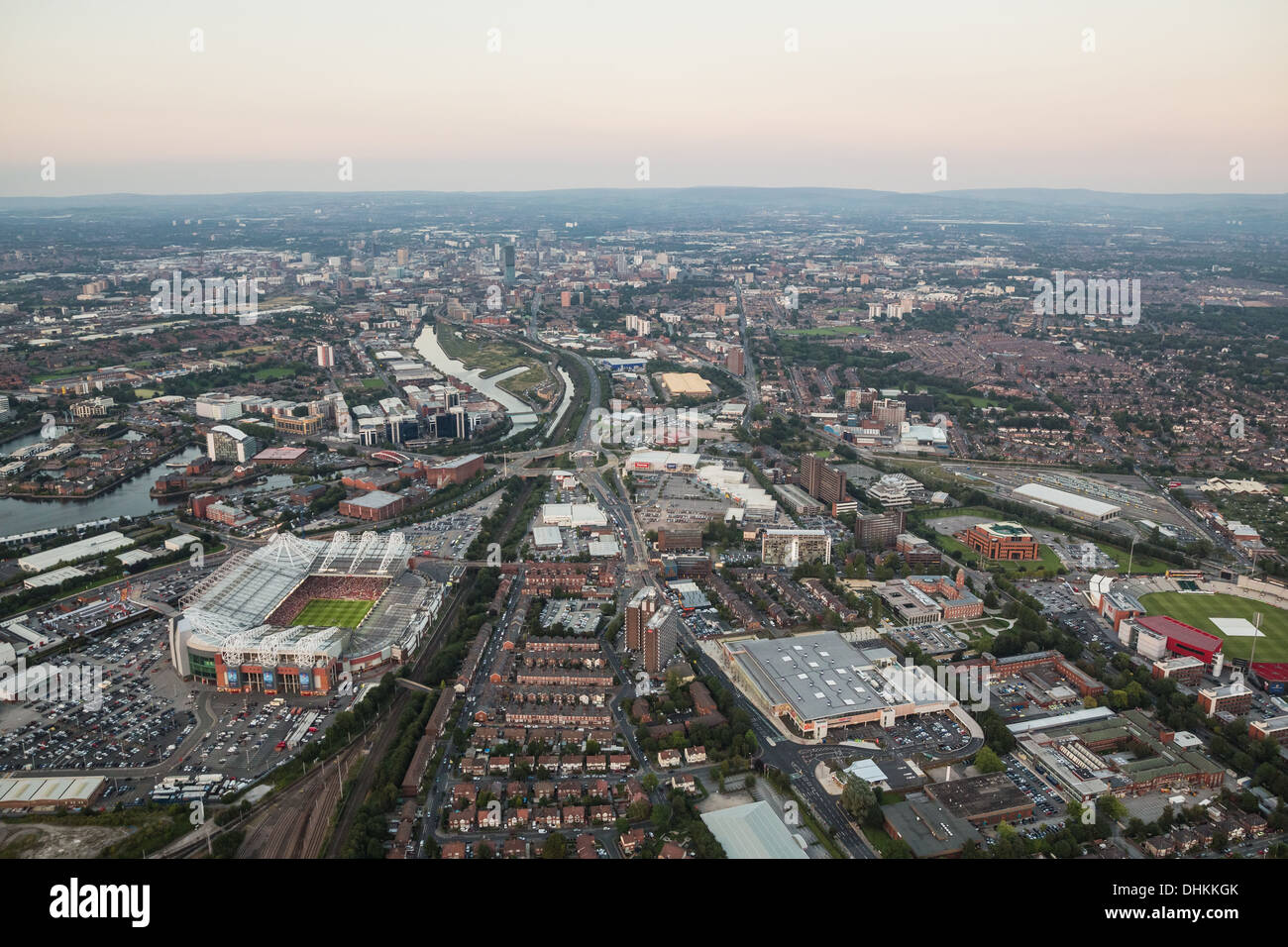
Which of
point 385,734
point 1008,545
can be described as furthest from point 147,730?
point 1008,545

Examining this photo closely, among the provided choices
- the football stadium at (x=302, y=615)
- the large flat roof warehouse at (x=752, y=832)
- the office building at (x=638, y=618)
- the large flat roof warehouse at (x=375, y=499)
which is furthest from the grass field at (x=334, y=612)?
the large flat roof warehouse at (x=752, y=832)

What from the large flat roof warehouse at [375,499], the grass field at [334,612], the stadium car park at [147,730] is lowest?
the stadium car park at [147,730]

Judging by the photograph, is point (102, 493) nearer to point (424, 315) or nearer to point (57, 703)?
point (57, 703)

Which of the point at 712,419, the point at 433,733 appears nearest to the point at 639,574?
the point at 433,733

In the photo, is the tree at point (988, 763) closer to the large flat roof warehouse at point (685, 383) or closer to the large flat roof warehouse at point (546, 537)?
the large flat roof warehouse at point (546, 537)

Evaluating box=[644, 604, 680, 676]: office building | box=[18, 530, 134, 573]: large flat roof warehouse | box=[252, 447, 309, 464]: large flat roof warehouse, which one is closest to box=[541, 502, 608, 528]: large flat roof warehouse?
box=[644, 604, 680, 676]: office building

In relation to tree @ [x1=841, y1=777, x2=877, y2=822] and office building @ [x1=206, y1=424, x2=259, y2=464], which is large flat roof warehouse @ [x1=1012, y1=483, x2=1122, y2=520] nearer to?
tree @ [x1=841, y1=777, x2=877, y2=822]
